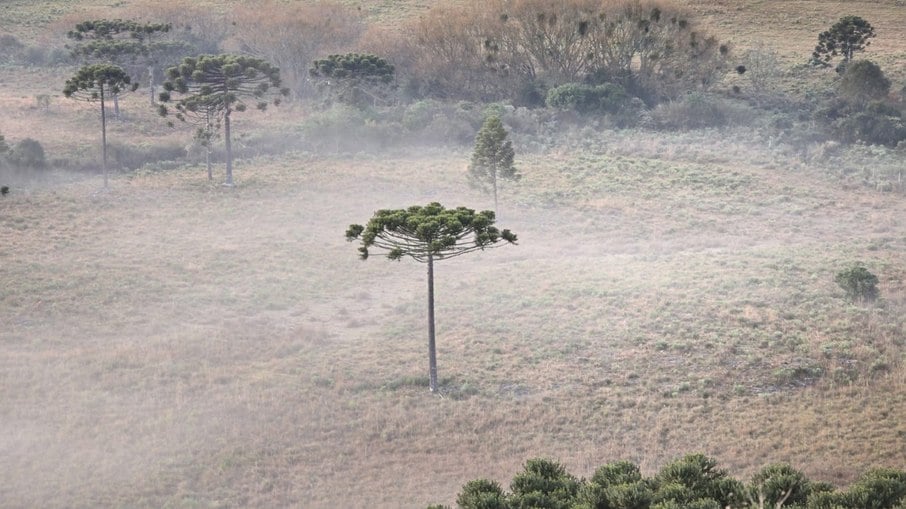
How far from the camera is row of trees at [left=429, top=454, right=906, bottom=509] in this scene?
15117mm

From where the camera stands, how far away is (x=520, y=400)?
2755cm

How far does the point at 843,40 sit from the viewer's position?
3159 inches

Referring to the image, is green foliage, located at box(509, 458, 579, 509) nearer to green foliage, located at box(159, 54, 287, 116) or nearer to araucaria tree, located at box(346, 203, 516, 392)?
araucaria tree, located at box(346, 203, 516, 392)

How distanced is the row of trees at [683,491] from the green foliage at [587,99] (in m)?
59.0

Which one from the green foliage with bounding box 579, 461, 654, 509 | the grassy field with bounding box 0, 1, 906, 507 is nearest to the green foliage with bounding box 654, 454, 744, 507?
the green foliage with bounding box 579, 461, 654, 509

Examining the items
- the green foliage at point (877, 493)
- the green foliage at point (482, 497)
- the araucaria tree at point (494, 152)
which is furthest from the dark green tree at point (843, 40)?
the green foliage at point (482, 497)

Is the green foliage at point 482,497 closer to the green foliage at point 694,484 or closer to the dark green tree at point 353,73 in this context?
the green foliage at point 694,484

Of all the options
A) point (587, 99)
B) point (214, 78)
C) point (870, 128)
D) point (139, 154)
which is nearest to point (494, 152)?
point (214, 78)

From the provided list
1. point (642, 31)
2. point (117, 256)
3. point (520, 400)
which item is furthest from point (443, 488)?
point (642, 31)

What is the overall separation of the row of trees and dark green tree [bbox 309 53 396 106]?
2244 inches

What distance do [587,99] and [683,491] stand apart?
61016 millimetres

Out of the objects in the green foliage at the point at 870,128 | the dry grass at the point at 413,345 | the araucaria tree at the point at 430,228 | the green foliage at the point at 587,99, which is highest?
the green foliage at the point at 587,99

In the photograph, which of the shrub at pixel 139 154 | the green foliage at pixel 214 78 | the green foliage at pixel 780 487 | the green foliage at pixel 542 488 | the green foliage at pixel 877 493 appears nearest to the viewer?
the green foliage at pixel 877 493

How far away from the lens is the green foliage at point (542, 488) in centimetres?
1602
